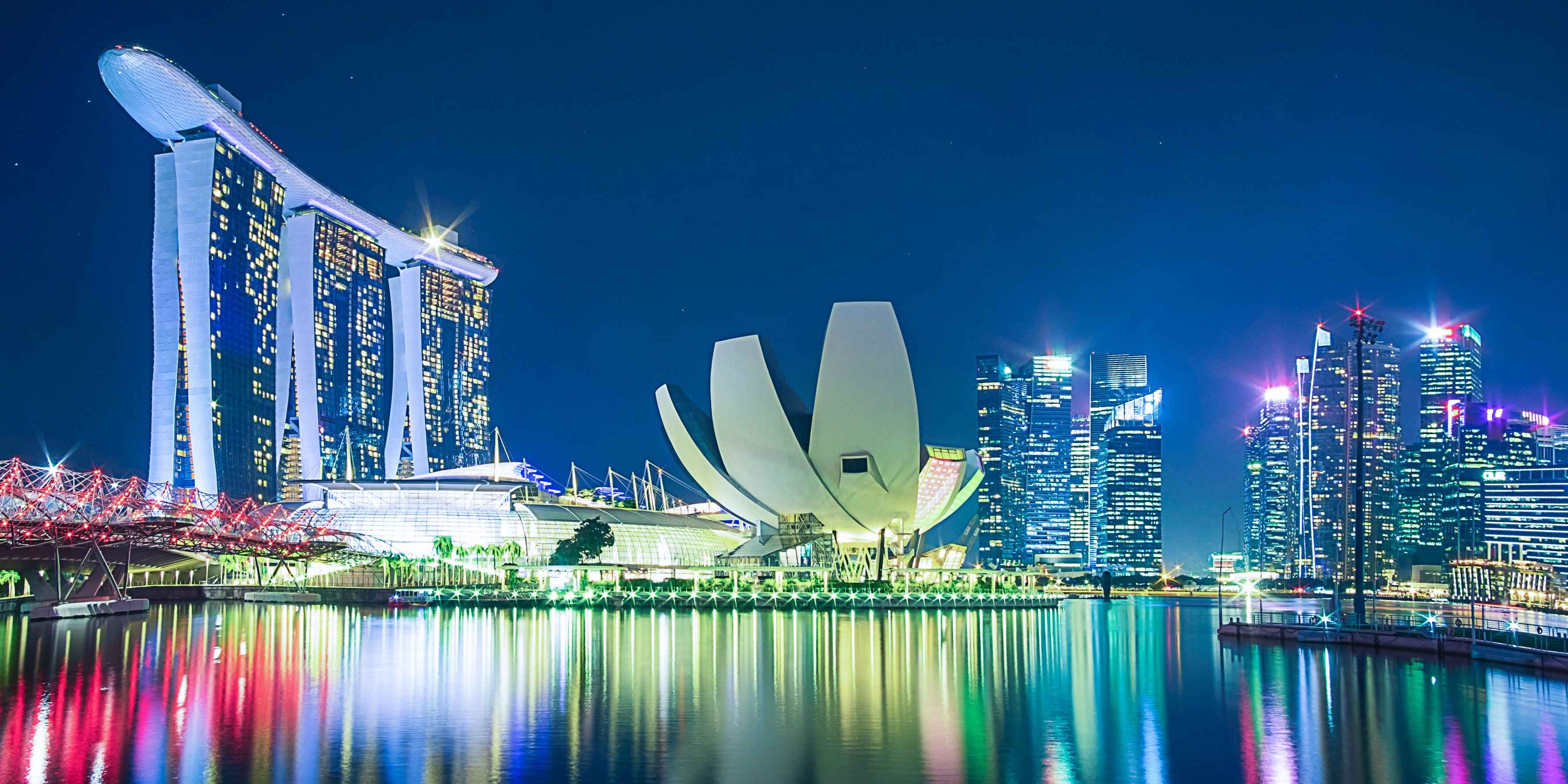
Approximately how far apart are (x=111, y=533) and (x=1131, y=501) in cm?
14393

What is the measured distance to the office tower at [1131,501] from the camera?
17162 centimetres

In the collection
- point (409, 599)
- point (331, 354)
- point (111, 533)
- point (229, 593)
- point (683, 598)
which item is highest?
point (331, 354)

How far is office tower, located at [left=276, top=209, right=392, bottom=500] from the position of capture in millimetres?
100312

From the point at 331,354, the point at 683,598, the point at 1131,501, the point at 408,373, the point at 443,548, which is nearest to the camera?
the point at 683,598

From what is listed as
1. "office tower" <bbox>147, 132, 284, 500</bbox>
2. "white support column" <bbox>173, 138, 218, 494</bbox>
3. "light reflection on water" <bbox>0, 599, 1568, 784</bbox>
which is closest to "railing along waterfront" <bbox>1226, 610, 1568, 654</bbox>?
"light reflection on water" <bbox>0, 599, 1568, 784</bbox>

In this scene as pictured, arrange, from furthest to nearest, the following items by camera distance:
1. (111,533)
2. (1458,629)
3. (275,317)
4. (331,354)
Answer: (331,354) < (275,317) < (111,533) < (1458,629)

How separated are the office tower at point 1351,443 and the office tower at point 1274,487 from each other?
20.5 feet

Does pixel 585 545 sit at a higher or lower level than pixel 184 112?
lower

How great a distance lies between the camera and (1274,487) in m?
148

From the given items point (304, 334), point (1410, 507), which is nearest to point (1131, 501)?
point (1410, 507)

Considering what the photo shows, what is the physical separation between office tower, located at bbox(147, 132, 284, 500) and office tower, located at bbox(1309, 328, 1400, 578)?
88.5 meters

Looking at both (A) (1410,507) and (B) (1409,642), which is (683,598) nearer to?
(B) (1409,642)

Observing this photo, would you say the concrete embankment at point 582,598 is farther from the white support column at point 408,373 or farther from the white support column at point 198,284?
the white support column at point 408,373

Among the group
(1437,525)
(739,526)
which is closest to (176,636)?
(739,526)
